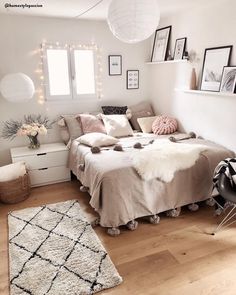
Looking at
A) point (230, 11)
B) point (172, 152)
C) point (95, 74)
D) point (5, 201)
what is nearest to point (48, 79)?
point (95, 74)

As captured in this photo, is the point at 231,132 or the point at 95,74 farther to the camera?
the point at 95,74

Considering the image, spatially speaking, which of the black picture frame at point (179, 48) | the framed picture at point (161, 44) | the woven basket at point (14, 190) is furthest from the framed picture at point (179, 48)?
the woven basket at point (14, 190)

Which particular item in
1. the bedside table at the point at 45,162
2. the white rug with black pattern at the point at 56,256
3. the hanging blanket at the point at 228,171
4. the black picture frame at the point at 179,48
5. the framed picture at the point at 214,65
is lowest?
the white rug with black pattern at the point at 56,256

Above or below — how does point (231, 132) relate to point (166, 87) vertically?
below

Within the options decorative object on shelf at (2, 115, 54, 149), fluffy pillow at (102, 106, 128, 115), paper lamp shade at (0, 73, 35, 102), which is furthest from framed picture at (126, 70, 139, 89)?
paper lamp shade at (0, 73, 35, 102)

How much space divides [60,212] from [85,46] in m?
2.36

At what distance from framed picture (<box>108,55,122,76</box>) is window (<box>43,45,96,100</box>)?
0.27 m

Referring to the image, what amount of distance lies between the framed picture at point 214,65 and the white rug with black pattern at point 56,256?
82.8 inches

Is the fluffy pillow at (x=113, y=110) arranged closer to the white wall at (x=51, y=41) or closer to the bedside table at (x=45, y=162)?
the white wall at (x=51, y=41)

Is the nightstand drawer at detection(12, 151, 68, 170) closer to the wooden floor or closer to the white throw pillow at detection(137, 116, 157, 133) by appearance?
the wooden floor

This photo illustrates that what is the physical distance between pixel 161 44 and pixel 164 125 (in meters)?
1.25

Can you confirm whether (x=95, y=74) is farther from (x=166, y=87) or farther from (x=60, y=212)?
(x=60, y=212)

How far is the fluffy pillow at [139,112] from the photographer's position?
395cm

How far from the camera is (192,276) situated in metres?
1.92
